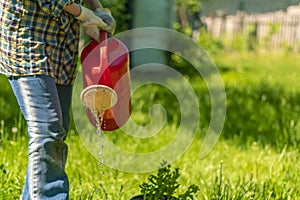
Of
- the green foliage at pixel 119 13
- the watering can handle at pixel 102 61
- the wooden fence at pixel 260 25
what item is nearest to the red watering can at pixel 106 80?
the watering can handle at pixel 102 61

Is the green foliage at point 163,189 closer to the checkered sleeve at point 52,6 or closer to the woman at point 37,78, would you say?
the woman at point 37,78

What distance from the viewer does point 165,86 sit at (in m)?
7.49

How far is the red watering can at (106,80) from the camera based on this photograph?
8.51 ft

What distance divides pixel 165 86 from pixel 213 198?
452cm

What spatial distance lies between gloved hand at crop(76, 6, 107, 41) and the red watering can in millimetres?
29

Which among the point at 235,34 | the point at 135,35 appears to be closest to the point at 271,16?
the point at 235,34

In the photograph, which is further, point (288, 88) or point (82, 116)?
point (288, 88)

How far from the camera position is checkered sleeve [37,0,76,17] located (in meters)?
2.50

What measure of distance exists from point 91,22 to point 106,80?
26 centimetres

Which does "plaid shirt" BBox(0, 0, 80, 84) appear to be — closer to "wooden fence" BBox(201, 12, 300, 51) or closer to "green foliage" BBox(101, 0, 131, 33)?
"green foliage" BBox(101, 0, 131, 33)

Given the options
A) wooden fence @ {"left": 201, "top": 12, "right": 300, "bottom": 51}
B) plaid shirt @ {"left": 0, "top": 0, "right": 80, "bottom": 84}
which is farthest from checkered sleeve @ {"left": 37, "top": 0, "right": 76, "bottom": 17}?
wooden fence @ {"left": 201, "top": 12, "right": 300, "bottom": 51}

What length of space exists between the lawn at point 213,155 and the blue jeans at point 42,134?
1.15 ft

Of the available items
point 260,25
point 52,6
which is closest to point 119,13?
point 52,6

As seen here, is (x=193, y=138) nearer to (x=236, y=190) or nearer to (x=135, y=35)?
(x=236, y=190)
